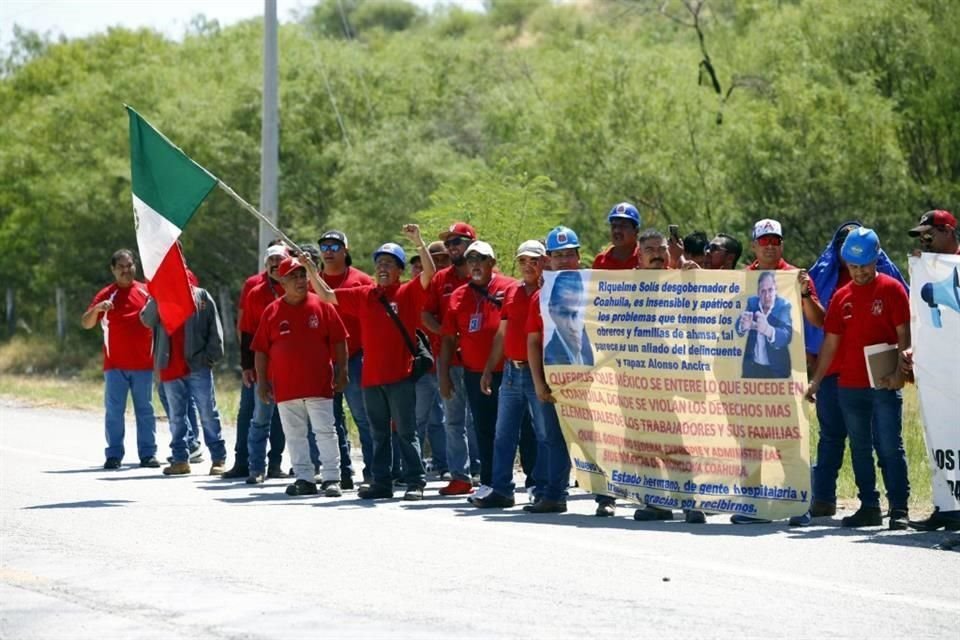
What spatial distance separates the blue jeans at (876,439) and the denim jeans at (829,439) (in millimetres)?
383

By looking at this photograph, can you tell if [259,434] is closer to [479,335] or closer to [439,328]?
[439,328]

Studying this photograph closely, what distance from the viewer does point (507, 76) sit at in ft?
149

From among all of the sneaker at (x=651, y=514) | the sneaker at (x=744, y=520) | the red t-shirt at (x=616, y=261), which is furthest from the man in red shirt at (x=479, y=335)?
the sneaker at (x=744, y=520)

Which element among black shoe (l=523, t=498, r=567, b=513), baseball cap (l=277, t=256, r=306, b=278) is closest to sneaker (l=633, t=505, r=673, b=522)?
black shoe (l=523, t=498, r=567, b=513)

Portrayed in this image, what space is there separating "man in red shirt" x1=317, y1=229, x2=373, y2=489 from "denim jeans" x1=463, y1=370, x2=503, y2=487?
102cm

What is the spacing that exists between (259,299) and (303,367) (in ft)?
4.73

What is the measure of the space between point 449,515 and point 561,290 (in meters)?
1.83

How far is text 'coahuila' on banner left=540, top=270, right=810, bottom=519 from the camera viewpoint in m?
12.2

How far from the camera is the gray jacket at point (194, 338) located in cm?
1666

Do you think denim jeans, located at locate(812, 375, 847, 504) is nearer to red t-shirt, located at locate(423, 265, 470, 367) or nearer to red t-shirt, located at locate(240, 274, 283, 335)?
red t-shirt, located at locate(423, 265, 470, 367)

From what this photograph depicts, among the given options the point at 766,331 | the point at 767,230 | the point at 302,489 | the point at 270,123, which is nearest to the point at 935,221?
the point at 767,230

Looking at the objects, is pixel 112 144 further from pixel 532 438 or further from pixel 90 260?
pixel 532 438

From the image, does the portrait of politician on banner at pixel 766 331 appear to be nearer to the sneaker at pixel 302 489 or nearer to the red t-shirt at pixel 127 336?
the sneaker at pixel 302 489

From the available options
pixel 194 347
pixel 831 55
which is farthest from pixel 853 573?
pixel 831 55
